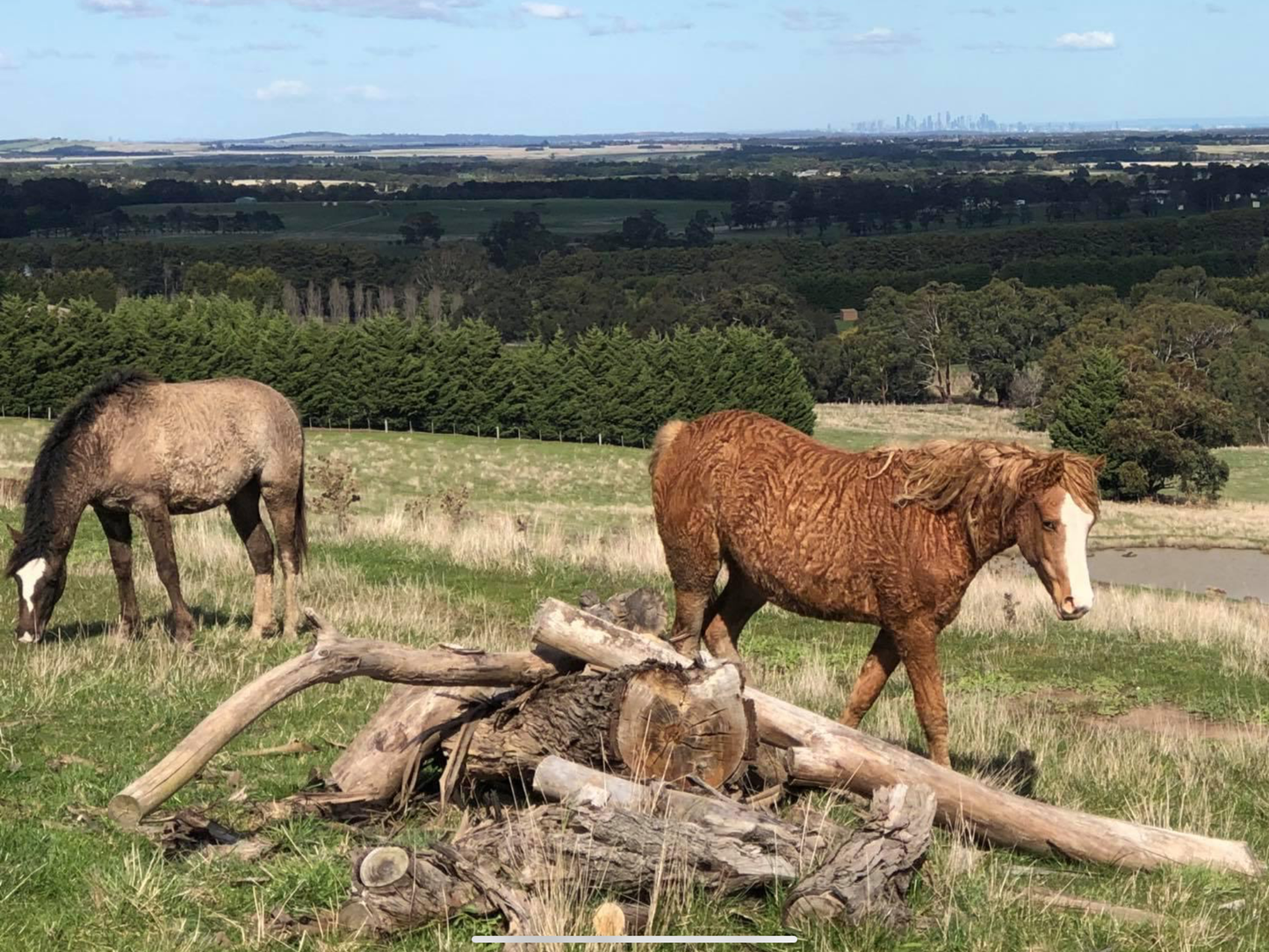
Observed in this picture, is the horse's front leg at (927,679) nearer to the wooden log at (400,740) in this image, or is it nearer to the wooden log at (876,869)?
the wooden log at (876,869)

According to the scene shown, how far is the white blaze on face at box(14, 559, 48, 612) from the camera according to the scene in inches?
472

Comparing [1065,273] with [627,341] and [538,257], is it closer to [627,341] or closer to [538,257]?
[538,257]

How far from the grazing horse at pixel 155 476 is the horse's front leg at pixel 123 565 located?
11 mm

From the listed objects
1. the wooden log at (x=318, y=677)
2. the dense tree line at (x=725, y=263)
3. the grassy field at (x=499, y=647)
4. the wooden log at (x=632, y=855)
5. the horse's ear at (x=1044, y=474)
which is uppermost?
the horse's ear at (x=1044, y=474)

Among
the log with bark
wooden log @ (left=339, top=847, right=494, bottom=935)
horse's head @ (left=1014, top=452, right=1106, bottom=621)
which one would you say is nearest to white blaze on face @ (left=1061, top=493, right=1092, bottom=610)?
horse's head @ (left=1014, top=452, right=1106, bottom=621)

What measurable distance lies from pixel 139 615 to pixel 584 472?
59725 mm

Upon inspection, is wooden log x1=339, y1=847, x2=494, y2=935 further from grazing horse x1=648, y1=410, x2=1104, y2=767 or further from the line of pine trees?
the line of pine trees

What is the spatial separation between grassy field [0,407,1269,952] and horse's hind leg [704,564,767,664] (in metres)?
1.34

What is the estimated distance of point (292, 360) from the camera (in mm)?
82312

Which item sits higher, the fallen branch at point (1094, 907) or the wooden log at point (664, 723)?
the wooden log at point (664, 723)

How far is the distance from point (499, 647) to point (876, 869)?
24.1 ft

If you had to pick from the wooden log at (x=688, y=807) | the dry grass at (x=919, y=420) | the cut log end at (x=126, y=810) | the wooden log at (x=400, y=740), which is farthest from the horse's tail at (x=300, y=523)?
the dry grass at (x=919, y=420)

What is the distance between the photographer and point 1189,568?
42281 mm

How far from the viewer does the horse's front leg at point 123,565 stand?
12.4m
